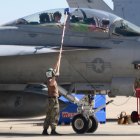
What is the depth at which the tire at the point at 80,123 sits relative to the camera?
16219mm

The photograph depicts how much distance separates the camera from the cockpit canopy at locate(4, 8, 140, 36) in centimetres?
1611

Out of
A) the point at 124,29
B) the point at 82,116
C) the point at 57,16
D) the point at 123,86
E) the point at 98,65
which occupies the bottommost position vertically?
the point at 82,116

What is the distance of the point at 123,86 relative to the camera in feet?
51.1

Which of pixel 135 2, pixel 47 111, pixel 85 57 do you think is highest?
pixel 135 2

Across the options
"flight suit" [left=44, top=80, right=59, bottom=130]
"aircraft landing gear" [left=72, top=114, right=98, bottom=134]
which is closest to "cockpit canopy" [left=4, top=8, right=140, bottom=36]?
"flight suit" [left=44, top=80, right=59, bottom=130]

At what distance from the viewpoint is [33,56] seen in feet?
52.7

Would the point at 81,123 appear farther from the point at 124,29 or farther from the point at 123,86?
the point at 124,29

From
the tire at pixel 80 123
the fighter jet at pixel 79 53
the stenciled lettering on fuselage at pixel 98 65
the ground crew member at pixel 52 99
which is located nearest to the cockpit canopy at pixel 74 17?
the fighter jet at pixel 79 53

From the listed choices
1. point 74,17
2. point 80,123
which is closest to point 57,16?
point 74,17

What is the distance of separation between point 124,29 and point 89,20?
0.90 metres

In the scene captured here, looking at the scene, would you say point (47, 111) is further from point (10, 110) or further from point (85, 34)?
point (85, 34)

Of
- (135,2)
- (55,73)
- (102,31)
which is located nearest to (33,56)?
(55,73)

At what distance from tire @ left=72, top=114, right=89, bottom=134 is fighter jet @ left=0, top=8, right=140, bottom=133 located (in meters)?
0.02

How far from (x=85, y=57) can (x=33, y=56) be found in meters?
1.27
